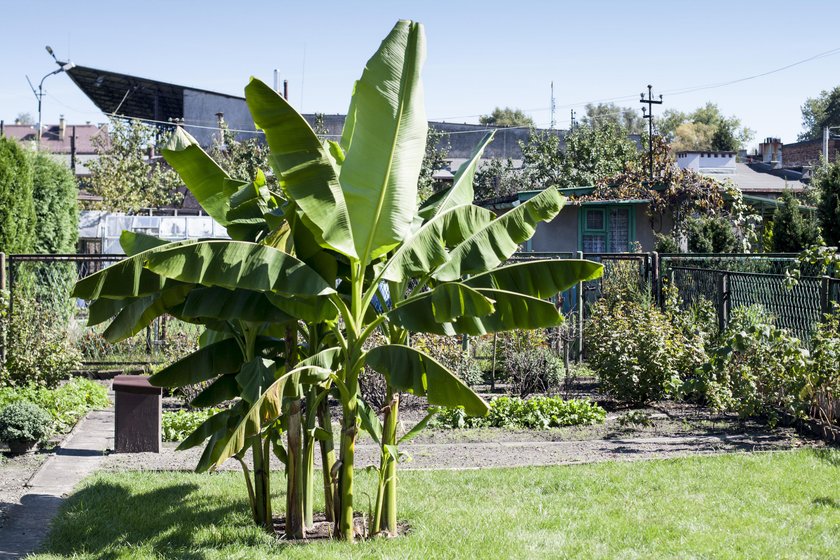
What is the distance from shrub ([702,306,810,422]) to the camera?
10516 millimetres

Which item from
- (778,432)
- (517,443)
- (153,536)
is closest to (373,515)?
(153,536)

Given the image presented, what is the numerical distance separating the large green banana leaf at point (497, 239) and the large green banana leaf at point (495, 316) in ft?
1.21

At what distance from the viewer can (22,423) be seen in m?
9.64

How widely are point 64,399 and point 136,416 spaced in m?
2.47

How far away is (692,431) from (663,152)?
62.6ft

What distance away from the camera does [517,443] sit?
405 inches

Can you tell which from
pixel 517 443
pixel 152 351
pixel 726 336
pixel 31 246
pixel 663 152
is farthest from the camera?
pixel 663 152

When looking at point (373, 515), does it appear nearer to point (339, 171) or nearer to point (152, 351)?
point (339, 171)

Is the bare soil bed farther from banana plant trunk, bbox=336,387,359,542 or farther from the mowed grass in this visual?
banana plant trunk, bbox=336,387,359,542

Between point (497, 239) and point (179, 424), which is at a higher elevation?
point (497, 239)

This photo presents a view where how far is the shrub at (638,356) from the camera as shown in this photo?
12.3 metres

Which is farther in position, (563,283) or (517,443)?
(517,443)

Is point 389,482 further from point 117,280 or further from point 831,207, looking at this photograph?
point 831,207

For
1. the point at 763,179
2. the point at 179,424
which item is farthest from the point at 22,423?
the point at 763,179
